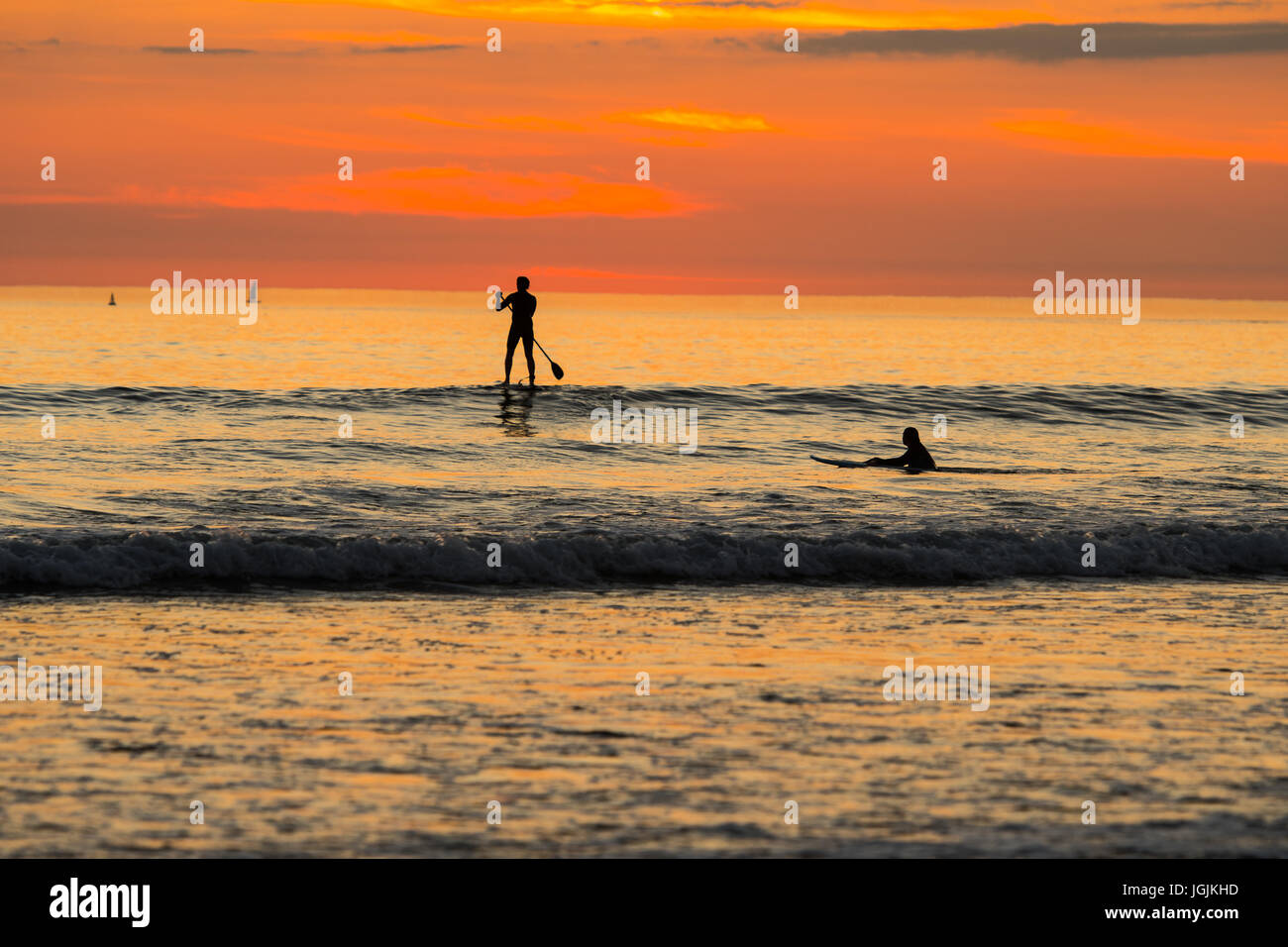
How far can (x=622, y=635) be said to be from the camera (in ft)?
33.6

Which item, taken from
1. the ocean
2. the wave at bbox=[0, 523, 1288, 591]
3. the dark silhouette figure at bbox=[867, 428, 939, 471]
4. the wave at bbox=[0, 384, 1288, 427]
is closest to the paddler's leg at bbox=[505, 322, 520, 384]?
the wave at bbox=[0, 384, 1288, 427]

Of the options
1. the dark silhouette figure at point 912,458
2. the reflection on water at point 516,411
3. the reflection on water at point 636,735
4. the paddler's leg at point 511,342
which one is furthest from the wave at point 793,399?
the reflection on water at point 636,735

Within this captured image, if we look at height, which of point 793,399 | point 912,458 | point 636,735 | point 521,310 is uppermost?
point 521,310

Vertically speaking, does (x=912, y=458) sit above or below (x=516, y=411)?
below

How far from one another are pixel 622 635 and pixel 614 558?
347cm

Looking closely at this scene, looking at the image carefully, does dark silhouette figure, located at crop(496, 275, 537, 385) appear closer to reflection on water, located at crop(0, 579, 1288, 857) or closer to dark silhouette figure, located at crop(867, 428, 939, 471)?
dark silhouette figure, located at crop(867, 428, 939, 471)

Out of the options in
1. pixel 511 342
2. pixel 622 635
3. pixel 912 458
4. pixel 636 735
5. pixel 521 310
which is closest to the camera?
pixel 636 735

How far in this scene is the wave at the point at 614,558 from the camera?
12547 mm

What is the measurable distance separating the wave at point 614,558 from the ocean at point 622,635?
0.05 metres

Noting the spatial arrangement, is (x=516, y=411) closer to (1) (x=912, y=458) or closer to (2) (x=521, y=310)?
(2) (x=521, y=310)

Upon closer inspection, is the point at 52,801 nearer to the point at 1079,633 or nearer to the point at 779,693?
the point at 779,693

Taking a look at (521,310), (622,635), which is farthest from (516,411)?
(622,635)
